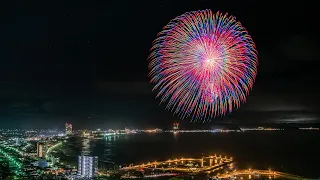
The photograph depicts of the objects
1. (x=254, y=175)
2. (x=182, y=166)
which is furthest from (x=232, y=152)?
(x=254, y=175)

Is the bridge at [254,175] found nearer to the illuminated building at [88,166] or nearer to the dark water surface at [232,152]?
the dark water surface at [232,152]

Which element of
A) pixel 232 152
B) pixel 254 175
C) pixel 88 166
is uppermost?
pixel 88 166

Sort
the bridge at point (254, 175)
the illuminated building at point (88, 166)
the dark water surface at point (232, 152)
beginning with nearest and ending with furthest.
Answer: the illuminated building at point (88, 166) < the bridge at point (254, 175) < the dark water surface at point (232, 152)

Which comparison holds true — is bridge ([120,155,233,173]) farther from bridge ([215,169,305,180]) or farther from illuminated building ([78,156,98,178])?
illuminated building ([78,156,98,178])

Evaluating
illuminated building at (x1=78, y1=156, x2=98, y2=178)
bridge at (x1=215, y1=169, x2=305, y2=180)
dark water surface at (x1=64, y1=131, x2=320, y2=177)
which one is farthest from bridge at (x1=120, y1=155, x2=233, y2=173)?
illuminated building at (x1=78, y1=156, x2=98, y2=178)

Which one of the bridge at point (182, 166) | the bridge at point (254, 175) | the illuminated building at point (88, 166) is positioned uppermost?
the illuminated building at point (88, 166)

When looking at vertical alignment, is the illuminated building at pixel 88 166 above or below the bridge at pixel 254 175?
above

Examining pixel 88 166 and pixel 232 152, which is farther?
pixel 232 152

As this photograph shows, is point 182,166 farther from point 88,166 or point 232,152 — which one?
point 232,152

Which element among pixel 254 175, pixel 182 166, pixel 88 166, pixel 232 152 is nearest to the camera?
pixel 88 166

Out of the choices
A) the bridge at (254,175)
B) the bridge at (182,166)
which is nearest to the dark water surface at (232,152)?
the bridge at (182,166)

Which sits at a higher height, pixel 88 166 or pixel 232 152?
pixel 88 166

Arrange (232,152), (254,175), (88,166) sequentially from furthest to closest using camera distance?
1. (232,152)
2. (254,175)
3. (88,166)
